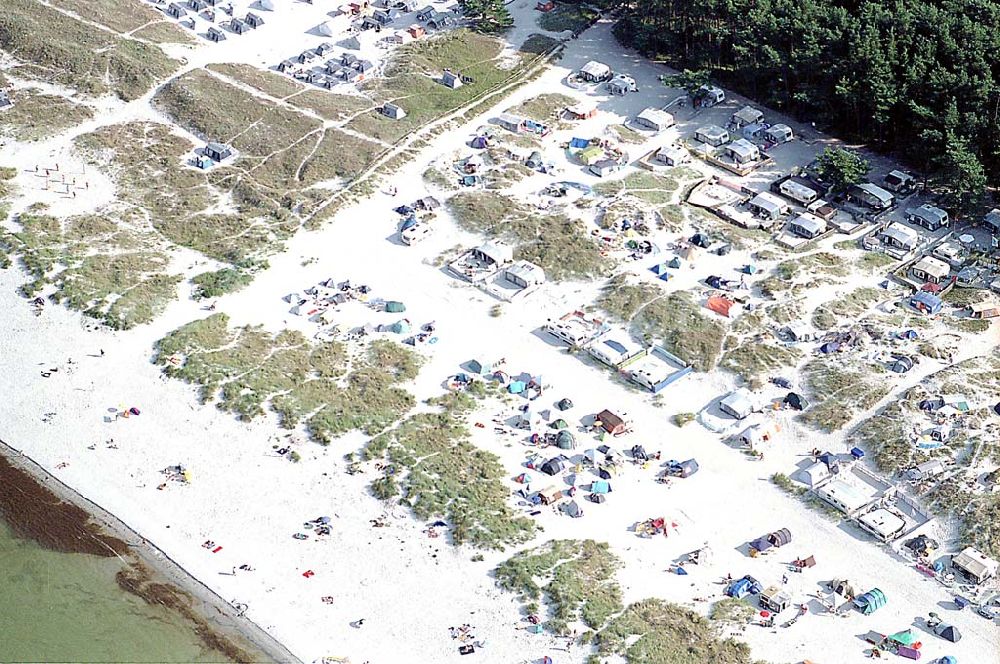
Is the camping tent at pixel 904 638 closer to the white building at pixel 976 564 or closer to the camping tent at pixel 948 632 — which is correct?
the camping tent at pixel 948 632

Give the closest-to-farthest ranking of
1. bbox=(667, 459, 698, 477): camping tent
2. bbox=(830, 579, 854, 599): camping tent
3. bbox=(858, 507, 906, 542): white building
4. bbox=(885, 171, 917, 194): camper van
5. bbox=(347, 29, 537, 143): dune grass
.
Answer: bbox=(830, 579, 854, 599): camping tent → bbox=(858, 507, 906, 542): white building → bbox=(667, 459, 698, 477): camping tent → bbox=(885, 171, 917, 194): camper van → bbox=(347, 29, 537, 143): dune grass

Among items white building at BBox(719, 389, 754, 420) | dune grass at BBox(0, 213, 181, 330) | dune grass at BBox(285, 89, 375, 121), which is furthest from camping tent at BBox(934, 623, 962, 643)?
dune grass at BBox(285, 89, 375, 121)

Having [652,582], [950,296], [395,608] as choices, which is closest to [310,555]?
[395,608]

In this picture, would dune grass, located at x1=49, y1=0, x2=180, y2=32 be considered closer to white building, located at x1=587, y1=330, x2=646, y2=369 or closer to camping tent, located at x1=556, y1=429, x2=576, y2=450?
white building, located at x1=587, y1=330, x2=646, y2=369

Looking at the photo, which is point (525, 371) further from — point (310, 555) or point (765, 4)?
point (765, 4)

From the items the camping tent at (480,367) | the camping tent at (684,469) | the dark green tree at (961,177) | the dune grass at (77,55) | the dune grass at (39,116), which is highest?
the dark green tree at (961,177)

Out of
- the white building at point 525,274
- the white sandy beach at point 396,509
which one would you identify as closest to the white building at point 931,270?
the white sandy beach at point 396,509

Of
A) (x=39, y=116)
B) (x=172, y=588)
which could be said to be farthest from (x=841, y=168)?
(x=39, y=116)
